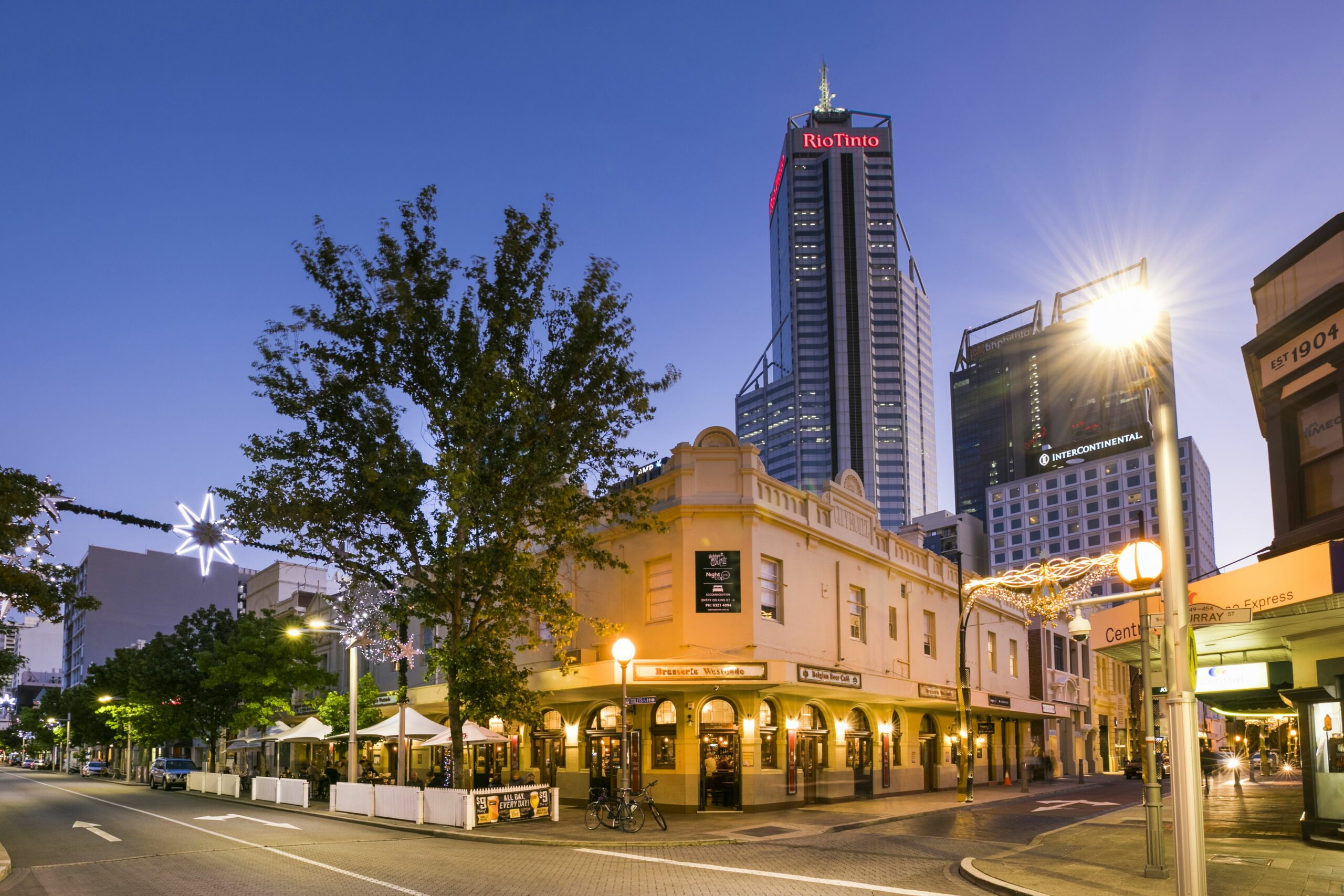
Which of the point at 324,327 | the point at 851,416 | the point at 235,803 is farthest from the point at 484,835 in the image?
the point at 851,416

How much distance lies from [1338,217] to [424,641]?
117ft

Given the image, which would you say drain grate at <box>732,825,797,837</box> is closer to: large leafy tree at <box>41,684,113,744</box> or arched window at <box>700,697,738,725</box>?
arched window at <box>700,697,738,725</box>

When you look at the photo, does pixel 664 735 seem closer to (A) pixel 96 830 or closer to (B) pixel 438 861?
(B) pixel 438 861

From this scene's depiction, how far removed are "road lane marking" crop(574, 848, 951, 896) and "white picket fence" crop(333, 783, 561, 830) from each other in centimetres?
485

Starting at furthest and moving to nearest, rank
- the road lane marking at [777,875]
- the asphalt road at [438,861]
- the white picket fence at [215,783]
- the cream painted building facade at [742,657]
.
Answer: the white picket fence at [215,783], the cream painted building facade at [742,657], the asphalt road at [438,861], the road lane marking at [777,875]

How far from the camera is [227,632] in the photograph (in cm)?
5384

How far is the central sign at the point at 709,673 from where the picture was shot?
25453 millimetres

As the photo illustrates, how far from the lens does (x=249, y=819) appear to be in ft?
86.8

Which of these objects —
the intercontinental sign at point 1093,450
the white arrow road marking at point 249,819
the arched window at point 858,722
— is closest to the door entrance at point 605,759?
the arched window at point 858,722

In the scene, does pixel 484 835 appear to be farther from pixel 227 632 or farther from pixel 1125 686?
pixel 1125 686

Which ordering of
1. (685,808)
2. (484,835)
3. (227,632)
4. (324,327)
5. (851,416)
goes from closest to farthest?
1. (484,835)
2. (324,327)
3. (685,808)
4. (227,632)
5. (851,416)

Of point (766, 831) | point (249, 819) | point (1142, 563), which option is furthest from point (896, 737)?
point (1142, 563)

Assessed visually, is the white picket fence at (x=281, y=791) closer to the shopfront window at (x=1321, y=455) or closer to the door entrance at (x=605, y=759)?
the door entrance at (x=605, y=759)

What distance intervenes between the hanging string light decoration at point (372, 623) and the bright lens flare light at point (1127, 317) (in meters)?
19.6
